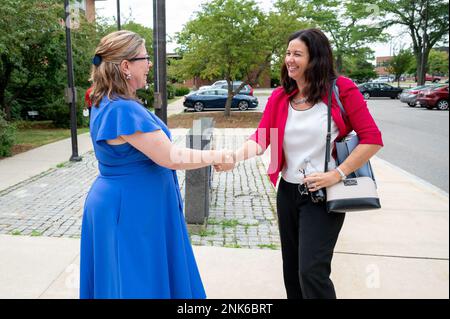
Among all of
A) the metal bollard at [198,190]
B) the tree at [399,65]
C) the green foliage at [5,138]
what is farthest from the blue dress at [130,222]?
the tree at [399,65]

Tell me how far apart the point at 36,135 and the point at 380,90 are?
2532cm

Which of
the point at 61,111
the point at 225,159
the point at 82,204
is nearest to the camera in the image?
the point at 225,159

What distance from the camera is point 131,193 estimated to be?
204cm

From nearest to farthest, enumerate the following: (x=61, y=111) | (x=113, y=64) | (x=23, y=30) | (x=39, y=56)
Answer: (x=113, y=64) < (x=23, y=30) < (x=39, y=56) < (x=61, y=111)

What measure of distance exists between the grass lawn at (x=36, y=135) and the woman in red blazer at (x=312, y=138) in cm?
876

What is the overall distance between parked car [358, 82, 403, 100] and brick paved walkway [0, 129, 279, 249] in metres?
25.1

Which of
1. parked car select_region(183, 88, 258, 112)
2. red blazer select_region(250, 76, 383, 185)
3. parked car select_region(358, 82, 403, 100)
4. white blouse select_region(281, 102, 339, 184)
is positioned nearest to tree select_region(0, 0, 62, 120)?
red blazer select_region(250, 76, 383, 185)

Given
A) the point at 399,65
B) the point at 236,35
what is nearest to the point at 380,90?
the point at 399,65

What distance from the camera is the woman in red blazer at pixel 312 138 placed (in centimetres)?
203

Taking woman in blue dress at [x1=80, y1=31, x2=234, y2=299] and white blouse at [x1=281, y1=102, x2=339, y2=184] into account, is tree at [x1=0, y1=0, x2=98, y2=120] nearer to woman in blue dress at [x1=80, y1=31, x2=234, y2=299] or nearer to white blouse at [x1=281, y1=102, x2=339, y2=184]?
woman in blue dress at [x1=80, y1=31, x2=234, y2=299]

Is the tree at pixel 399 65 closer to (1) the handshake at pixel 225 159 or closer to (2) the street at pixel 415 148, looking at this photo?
Answer: (2) the street at pixel 415 148

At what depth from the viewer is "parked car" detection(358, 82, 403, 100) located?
30.3 meters

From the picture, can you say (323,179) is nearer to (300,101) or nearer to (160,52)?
(300,101)
